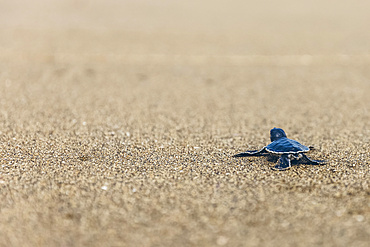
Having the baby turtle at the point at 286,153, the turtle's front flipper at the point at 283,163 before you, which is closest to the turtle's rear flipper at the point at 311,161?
the baby turtle at the point at 286,153

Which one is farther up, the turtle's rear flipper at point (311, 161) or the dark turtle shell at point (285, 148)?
the dark turtle shell at point (285, 148)

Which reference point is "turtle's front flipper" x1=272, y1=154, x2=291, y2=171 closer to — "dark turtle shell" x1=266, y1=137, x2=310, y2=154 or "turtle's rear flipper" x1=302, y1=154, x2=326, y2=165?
"dark turtle shell" x1=266, y1=137, x2=310, y2=154

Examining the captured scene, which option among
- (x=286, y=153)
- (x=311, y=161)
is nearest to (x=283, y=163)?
(x=286, y=153)

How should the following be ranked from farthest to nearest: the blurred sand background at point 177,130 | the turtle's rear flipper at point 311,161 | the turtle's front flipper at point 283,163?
the turtle's rear flipper at point 311,161 < the turtle's front flipper at point 283,163 < the blurred sand background at point 177,130

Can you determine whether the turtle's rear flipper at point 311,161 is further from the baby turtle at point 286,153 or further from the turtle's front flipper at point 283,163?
the turtle's front flipper at point 283,163

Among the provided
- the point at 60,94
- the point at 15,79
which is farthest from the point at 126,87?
the point at 15,79

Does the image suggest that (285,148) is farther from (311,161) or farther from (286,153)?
(311,161)

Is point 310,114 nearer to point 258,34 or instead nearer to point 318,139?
point 318,139

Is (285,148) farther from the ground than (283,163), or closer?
farther from the ground
